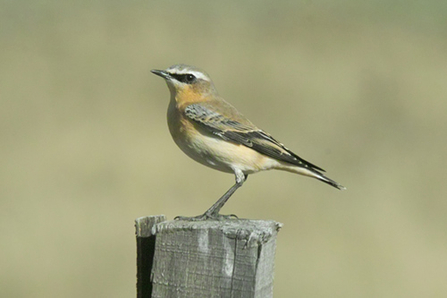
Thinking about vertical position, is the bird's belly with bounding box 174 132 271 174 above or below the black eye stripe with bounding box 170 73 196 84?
below

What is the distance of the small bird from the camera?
5680mm

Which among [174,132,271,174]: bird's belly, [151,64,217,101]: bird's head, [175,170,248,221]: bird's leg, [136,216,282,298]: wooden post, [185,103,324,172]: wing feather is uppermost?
[151,64,217,101]: bird's head

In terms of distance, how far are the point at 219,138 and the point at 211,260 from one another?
2.52m

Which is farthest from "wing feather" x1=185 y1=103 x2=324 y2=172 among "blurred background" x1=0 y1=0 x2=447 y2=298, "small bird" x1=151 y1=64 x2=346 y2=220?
"blurred background" x1=0 y1=0 x2=447 y2=298

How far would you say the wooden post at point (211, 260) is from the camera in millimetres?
3262

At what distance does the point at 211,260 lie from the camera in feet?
10.8

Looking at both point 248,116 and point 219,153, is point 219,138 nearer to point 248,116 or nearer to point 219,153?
point 219,153

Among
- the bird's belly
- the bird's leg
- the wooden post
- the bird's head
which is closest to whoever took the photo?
the wooden post

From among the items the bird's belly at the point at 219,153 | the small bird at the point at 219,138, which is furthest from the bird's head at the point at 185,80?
the bird's belly at the point at 219,153

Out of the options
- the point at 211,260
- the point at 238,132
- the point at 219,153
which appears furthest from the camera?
the point at 238,132

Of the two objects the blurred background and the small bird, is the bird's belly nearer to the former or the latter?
the small bird

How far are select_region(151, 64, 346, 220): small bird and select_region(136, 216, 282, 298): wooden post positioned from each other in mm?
2016

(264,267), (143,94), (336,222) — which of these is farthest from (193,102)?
(143,94)

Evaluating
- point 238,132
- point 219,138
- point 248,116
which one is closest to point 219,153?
point 219,138
